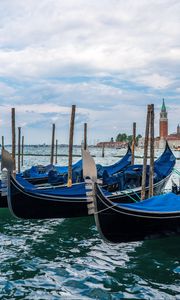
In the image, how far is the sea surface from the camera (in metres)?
6.09

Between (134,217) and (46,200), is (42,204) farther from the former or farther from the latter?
(134,217)

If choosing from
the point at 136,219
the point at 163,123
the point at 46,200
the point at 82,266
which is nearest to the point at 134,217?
the point at 136,219

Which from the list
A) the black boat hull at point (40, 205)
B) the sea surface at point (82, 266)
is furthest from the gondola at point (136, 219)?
the black boat hull at point (40, 205)

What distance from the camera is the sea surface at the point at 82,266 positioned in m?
6.09

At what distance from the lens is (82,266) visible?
7281 mm

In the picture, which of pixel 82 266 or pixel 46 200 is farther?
pixel 46 200

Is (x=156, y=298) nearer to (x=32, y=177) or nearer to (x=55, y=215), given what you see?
(x=55, y=215)

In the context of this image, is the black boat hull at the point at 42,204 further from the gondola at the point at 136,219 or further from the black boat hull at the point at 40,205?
the gondola at the point at 136,219

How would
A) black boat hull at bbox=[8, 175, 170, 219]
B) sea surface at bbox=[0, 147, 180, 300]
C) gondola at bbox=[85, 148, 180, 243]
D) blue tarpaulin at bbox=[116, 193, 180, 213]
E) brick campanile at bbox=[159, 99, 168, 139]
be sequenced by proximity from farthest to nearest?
brick campanile at bbox=[159, 99, 168, 139] < black boat hull at bbox=[8, 175, 170, 219] < blue tarpaulin at bbox=[116, 193, 180, 213] < gondola at bbox=[85, 148, 180, 243] < sea surface at bbox=[0, 147, 180, 300]

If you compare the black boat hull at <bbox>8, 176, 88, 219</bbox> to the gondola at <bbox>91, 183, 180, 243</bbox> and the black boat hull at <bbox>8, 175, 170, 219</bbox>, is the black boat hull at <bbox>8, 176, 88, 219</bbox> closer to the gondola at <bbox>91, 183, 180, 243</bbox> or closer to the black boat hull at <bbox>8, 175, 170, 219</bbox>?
the black boat hull at <bbox>8, 175, 170, 219</bbox>

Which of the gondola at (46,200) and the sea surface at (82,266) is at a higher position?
the gondola at (46,200)

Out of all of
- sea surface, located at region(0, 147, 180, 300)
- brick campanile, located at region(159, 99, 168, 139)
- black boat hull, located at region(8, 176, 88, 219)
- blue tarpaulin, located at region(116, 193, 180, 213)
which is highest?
brick campanile, located at region(159, 99, 168, 139)

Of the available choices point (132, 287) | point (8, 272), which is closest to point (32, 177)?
point (8, 272)

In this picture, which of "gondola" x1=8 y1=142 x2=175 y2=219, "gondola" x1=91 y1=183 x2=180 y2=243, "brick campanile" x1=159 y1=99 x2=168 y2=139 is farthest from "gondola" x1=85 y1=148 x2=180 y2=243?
"brick campanile" x1=159 y1=99 x2=168 y2=139
